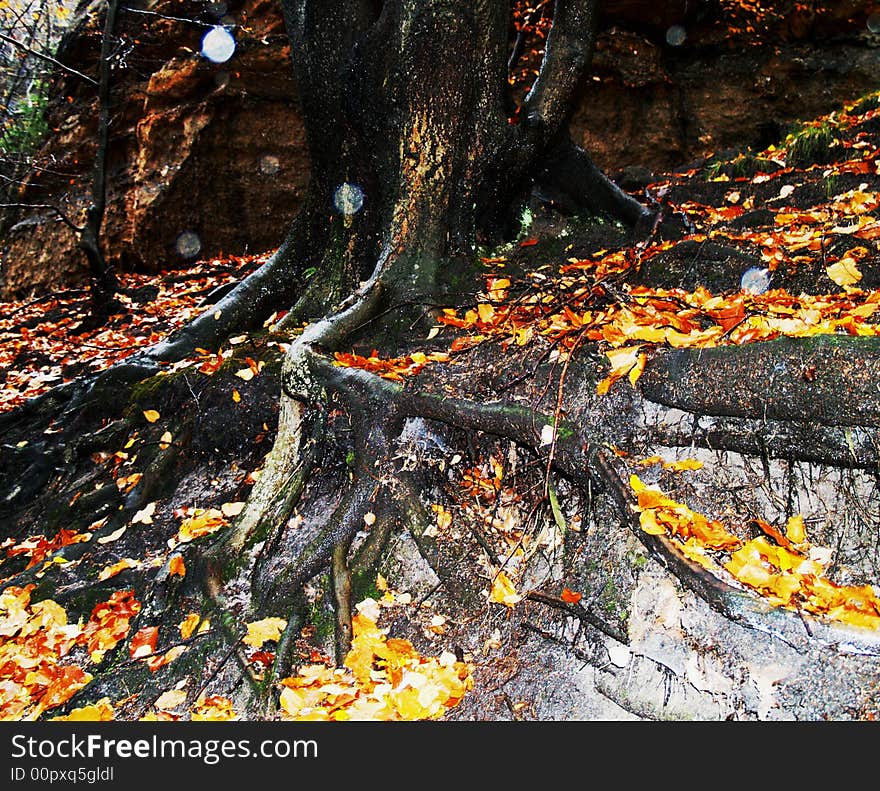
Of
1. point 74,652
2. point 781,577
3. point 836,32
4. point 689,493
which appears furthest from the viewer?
point 836,32

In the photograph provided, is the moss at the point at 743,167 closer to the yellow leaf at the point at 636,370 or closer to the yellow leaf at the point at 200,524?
the yellow leaf at the point at 636,370

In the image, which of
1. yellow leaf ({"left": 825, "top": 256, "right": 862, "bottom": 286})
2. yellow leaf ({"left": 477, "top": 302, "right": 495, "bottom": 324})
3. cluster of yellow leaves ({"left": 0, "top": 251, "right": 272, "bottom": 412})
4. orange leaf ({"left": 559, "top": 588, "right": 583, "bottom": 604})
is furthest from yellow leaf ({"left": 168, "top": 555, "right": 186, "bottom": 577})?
cluster of yellow leaves ({"left": 0, "top": 251, "right": 272, "bottom": 412})

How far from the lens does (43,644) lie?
3264mm

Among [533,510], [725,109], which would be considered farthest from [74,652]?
[725,109]

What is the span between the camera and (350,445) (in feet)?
11.2

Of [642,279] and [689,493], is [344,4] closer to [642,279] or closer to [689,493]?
[642,279]

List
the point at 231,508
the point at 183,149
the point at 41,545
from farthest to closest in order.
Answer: the point at 183,149 < the point at 41,545 < the point at 231,508

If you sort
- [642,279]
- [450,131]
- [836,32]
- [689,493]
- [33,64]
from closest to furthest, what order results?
[689,493] → [642,279] → [450,131] → [836,32] → [33,64]

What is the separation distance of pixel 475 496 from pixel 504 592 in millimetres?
523

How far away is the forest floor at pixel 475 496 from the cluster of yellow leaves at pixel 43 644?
1 centimetres

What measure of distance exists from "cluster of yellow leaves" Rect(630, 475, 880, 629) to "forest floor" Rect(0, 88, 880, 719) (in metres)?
0.01

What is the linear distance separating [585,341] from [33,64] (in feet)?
44.7

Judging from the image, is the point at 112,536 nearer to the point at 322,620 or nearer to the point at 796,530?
the point at 322,620

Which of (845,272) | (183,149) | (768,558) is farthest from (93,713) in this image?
(183,149)
